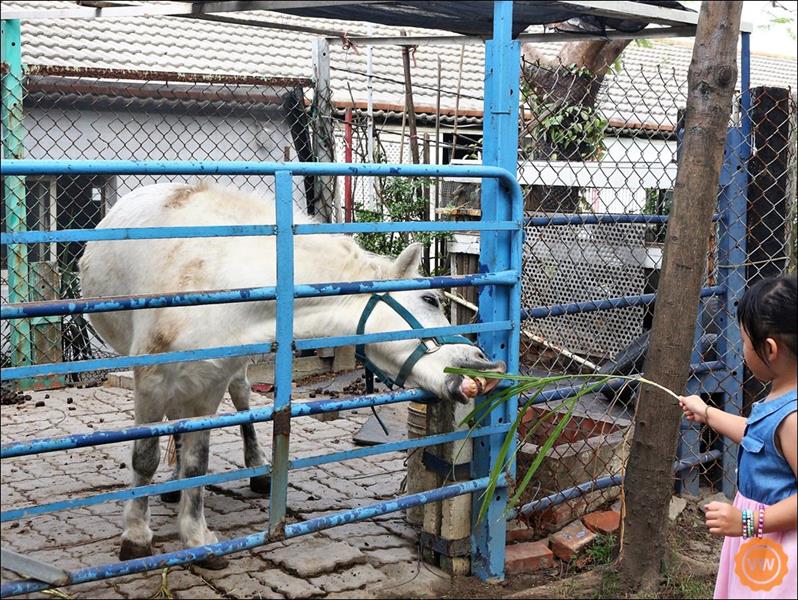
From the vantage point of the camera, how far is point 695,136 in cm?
354

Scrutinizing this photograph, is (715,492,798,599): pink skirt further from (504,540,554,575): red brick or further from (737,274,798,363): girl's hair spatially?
(504,540,554,575): red brick

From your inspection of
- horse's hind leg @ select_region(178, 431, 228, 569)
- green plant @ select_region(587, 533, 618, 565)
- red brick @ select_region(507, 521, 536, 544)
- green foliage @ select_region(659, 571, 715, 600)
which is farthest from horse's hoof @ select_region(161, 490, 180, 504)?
green foliage @ select_region(659, 571, 715, 600)

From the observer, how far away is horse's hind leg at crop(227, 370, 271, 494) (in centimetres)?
525

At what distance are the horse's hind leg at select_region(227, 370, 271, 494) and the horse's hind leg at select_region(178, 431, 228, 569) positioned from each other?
90 centimetres

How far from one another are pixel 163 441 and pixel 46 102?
14.1ft

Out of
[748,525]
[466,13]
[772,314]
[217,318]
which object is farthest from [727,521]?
[466,13]

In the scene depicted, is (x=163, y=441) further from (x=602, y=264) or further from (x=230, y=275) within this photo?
(x=602, y=264)

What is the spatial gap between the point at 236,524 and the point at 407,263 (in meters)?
1.87

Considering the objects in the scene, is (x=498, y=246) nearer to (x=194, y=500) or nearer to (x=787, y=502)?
(x=787, y=502)

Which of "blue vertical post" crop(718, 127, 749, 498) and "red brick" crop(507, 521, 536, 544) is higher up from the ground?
"blue vertical post" crop(718, 127, 749, 498)

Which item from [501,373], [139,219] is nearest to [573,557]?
[501,373]

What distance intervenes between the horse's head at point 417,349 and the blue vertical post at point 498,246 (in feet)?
0.74

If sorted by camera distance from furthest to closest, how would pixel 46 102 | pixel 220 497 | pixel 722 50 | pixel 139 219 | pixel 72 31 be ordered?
pixel 72 31 → pixel 46 102 → pixel 220 497 → pixel 139 219 → pixel 722 50

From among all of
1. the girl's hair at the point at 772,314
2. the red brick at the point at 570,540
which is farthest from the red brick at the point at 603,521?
the girl's hair at the point at 772,314
